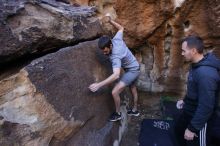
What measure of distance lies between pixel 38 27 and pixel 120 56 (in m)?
1.17

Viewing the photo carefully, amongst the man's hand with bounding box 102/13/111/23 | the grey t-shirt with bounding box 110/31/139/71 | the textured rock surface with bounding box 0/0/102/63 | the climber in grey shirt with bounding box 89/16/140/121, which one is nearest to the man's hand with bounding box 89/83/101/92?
the climber in grey shirt with bounding box 89/16/140/121

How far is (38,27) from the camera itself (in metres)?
3.80

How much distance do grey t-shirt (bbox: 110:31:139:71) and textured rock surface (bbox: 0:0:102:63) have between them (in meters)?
0.42

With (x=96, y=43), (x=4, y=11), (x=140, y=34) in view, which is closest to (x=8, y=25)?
(x=4, y=11)

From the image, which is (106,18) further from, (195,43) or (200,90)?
(200,90)

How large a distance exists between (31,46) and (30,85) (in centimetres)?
57

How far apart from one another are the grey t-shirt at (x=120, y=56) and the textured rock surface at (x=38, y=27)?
421 mm

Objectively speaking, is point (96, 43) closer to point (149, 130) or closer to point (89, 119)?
point (89, 119)

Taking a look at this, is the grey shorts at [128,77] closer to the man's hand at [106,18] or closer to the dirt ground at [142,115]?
the dirt ground at [142,115]

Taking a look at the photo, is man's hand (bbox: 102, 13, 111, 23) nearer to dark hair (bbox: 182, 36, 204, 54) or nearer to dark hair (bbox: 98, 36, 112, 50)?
dark hair (bbox: 98, 36, 112, 50)

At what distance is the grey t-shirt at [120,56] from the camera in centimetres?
433

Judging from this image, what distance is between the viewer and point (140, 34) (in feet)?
→ 18.0

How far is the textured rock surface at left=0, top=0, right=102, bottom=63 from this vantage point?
357cm

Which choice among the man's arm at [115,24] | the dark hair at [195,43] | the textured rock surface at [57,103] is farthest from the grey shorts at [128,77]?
the dark hair at [195,43]
